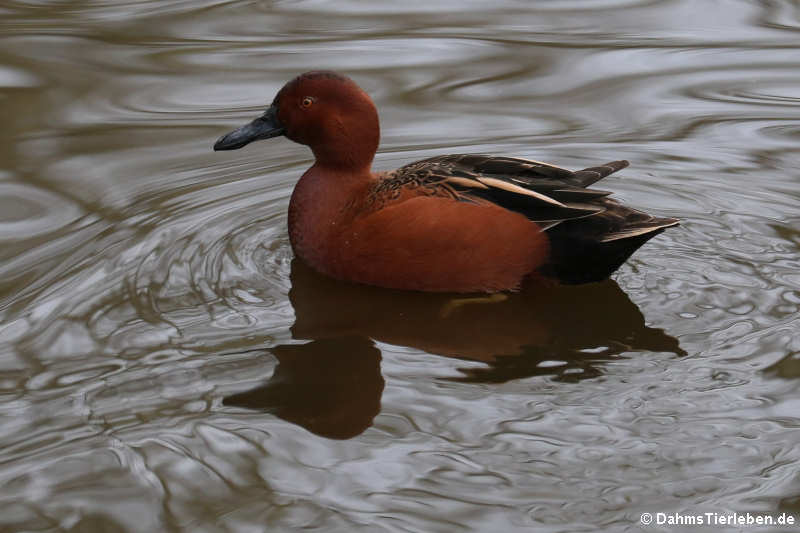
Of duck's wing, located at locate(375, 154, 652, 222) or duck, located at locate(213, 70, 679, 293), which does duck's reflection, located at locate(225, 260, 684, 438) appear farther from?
duck's wing, located at locate(375, 154, 652, 222)

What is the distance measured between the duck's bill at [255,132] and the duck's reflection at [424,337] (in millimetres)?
787

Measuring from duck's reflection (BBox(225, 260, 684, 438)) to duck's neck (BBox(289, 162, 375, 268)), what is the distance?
180mm

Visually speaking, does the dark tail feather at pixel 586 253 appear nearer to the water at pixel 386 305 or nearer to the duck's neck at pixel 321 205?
the water at pixel 386 305

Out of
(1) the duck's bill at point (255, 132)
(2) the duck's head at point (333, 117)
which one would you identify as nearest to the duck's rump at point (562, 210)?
(2) the duck's head at point (333, 117)

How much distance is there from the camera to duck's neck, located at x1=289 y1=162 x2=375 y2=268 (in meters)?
6.21

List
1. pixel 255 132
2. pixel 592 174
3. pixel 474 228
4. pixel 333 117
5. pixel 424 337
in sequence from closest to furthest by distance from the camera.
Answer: pixel 424 337, pixel 474 228, pixel 592 174, pixel 333 117, pixel 255 132

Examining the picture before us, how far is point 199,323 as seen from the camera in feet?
18.6

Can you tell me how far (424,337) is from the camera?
18.3 ft

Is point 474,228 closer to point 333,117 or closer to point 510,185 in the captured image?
point 510,185

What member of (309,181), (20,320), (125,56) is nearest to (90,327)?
(20,320)

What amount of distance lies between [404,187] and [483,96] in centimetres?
308

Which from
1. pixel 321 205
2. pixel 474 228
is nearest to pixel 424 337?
pixel 474 228

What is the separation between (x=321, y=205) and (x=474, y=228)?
89 centimetres

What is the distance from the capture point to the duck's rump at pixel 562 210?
5.89m
